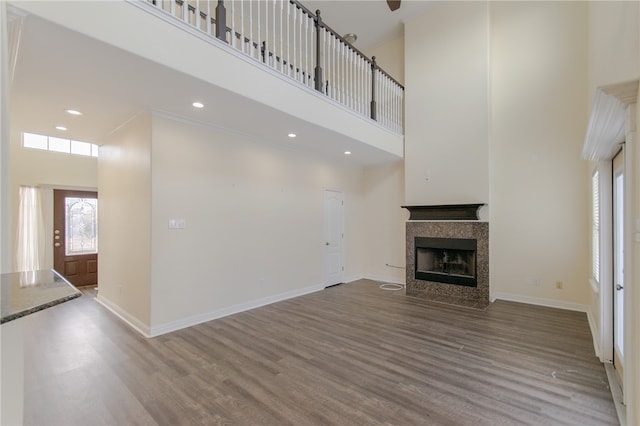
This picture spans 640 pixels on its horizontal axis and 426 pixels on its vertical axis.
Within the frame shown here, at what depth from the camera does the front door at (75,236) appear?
648cm

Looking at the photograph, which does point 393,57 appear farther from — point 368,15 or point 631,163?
point 631,163

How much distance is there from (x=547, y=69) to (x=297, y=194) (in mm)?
4960

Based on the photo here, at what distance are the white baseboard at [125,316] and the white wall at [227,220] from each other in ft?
0.69

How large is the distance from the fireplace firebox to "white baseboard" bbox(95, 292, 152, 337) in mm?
4784

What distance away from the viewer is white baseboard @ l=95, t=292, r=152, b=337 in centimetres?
387

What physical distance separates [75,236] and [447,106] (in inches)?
342

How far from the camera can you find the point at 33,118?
3906 millimetres

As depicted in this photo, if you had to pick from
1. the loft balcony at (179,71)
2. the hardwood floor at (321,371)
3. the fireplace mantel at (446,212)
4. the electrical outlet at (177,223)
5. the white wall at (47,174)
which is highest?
the loft balcony at (179,71)

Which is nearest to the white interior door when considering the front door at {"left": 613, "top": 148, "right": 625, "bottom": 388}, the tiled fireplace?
the tiled fireplace

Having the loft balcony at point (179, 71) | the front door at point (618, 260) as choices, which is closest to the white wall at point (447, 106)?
the loft balcony at point (179, 71)

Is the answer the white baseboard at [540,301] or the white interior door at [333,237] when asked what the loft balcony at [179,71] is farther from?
the white baseboard at [540,301]

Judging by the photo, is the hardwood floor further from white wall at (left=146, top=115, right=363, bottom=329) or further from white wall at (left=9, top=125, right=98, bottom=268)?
white wall at (left=9, top=125, right=98, bottom=268)

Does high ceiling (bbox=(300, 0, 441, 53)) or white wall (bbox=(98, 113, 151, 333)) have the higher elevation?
high ceiling (bbox=(300, 0, 441, 53))

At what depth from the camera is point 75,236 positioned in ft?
22.2
